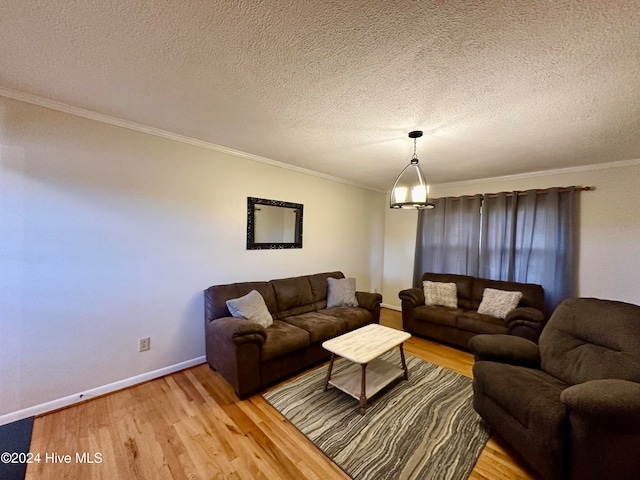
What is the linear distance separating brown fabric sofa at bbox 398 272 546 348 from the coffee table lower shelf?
123 cm

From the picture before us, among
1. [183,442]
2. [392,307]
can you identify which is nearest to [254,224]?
[183,442]

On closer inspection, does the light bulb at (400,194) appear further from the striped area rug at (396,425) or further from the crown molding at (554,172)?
the crown molding at (554,172)

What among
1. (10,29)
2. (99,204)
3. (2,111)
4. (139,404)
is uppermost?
(10,29)

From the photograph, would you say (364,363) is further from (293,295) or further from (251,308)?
(293,295)

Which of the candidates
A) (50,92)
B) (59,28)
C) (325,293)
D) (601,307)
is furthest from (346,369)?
(50,92)

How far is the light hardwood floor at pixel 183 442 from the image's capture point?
59.6 inches

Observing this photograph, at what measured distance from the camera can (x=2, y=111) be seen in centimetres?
182

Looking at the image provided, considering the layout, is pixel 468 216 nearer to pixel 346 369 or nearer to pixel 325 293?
pixel 325 293

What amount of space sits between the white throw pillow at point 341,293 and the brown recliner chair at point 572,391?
5.65ft

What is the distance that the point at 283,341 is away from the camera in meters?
2.39

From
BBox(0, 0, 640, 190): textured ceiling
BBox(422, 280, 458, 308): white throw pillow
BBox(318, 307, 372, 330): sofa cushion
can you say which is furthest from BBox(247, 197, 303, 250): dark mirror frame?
BBox(422, 280, 458, 308): white throw pillow

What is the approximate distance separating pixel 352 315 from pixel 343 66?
8.64 feet

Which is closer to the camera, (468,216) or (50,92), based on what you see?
(50,92)

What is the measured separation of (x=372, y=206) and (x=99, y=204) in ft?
13.7
